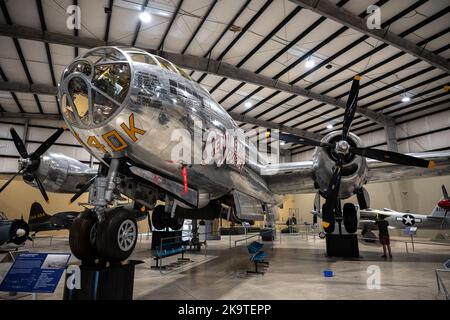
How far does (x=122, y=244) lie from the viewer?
153 inches

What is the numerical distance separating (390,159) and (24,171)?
1214 cm

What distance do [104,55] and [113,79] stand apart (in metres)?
0.45

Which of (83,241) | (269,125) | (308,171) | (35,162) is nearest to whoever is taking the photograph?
(83,241)

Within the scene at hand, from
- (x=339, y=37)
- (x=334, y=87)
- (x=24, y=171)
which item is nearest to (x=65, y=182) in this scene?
(x=24, y=171)

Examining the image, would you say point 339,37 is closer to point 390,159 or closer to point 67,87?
point 390,159

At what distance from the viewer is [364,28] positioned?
37.7 ft

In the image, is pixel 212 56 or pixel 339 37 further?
pixel 212 56

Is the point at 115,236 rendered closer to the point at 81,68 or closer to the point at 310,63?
the point at 81,68

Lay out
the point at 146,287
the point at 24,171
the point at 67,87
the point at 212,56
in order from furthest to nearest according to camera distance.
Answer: the point at 212,56, the point at 24,171, the point at 146,287, the point at 67,87

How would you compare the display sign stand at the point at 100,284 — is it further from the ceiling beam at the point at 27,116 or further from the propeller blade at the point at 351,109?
the ceiling beam at the point at 27,116

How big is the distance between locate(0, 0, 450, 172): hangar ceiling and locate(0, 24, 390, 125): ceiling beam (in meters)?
0.04

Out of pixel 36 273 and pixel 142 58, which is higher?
pixel 142 58

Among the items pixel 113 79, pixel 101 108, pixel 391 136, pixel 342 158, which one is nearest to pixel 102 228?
pixel 101 108

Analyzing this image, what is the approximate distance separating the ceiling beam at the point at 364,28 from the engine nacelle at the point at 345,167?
5309 millimetres
